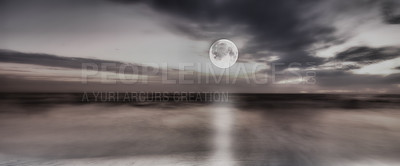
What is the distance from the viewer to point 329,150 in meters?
4.27

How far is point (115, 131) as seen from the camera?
18.8ft

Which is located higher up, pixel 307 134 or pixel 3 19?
pixel 3 19

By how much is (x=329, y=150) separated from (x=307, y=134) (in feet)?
4.55

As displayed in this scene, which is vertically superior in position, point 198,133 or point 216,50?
point 216,50

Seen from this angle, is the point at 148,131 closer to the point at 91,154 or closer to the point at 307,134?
the point at 91,154

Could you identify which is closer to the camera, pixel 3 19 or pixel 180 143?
pixel 180 143

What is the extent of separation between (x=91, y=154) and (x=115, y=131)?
6.34ft

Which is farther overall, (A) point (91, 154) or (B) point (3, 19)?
(B) point (3, 19)

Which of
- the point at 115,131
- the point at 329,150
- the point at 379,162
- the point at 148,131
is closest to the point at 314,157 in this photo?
the point at 329,150

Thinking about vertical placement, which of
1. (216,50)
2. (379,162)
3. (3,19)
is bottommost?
(379,162)

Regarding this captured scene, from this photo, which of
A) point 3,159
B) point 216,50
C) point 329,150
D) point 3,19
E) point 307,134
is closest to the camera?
point 3,159

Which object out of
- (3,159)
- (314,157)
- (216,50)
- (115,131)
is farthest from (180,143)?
(216,50)

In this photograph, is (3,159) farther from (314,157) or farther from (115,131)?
(314,157)

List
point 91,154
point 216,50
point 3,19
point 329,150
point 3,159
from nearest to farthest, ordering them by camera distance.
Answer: point 3,159, point 91,154, point 329,150, point 3,19, point 216,50
